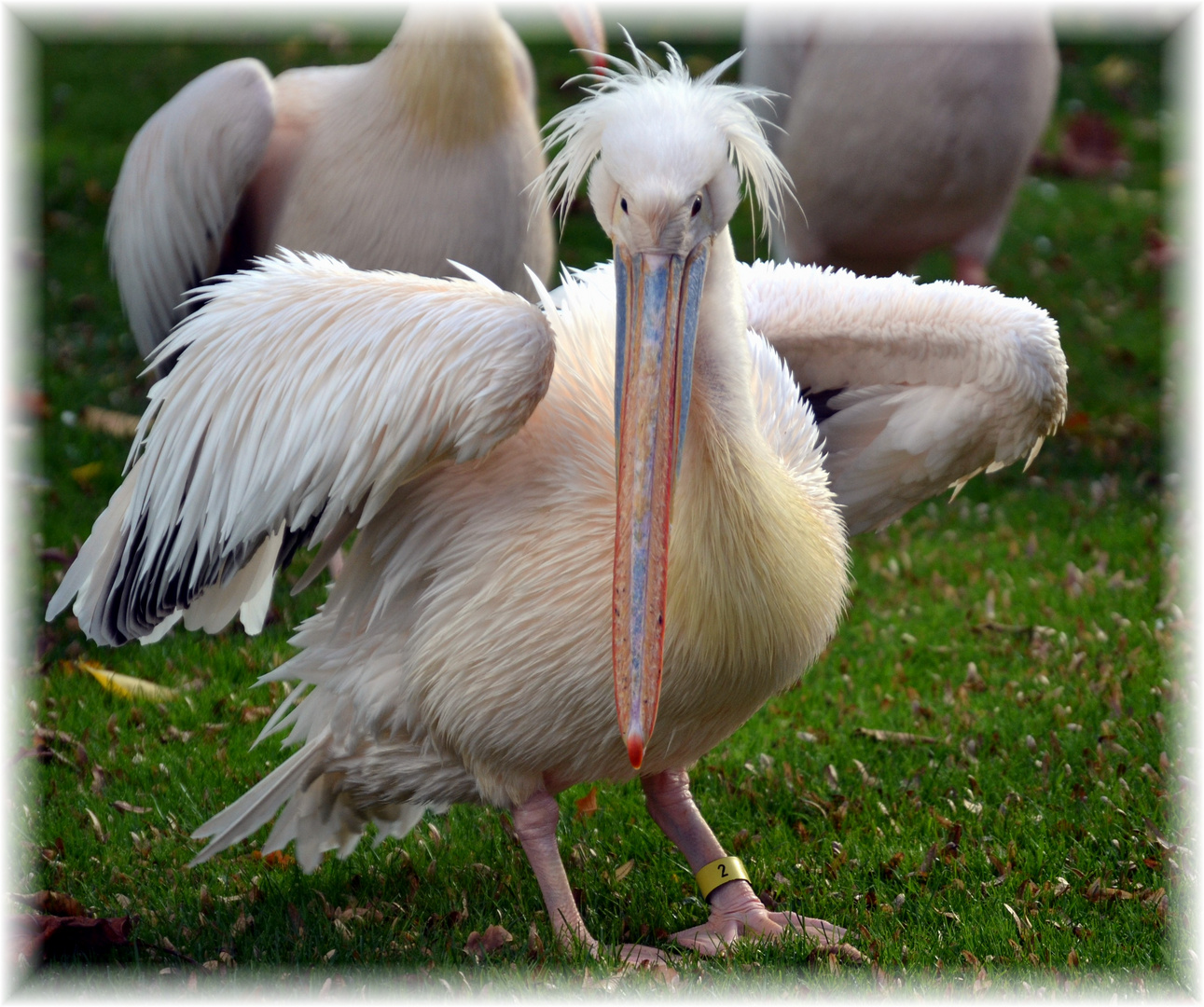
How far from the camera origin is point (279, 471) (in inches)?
105

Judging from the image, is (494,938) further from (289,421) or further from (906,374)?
(906,374)

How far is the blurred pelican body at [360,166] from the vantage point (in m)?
4.38

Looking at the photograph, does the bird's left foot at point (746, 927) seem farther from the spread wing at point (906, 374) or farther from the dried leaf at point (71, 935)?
the dried leaf at point (71, 935)

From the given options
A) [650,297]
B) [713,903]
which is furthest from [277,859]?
[650,297]

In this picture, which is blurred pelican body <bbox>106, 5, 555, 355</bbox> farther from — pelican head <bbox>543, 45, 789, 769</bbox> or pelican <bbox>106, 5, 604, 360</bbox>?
pelican head <bbox>543, 45, 789, 769</bbox>

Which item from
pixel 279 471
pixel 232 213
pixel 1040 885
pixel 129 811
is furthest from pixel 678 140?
pixel 232 213

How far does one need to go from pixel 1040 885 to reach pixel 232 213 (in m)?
3.28

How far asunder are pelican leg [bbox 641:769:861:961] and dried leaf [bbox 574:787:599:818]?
37 centimetres

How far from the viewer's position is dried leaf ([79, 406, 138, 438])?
6012mm

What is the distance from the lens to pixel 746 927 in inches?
119

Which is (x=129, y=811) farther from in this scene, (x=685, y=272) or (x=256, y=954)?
(x=685, y=272)

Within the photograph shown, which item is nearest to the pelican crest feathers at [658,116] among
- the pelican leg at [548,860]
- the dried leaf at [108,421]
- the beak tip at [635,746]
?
the beak tip at [635,746]

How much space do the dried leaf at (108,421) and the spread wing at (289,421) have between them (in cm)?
311

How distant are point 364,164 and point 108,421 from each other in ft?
7.52
